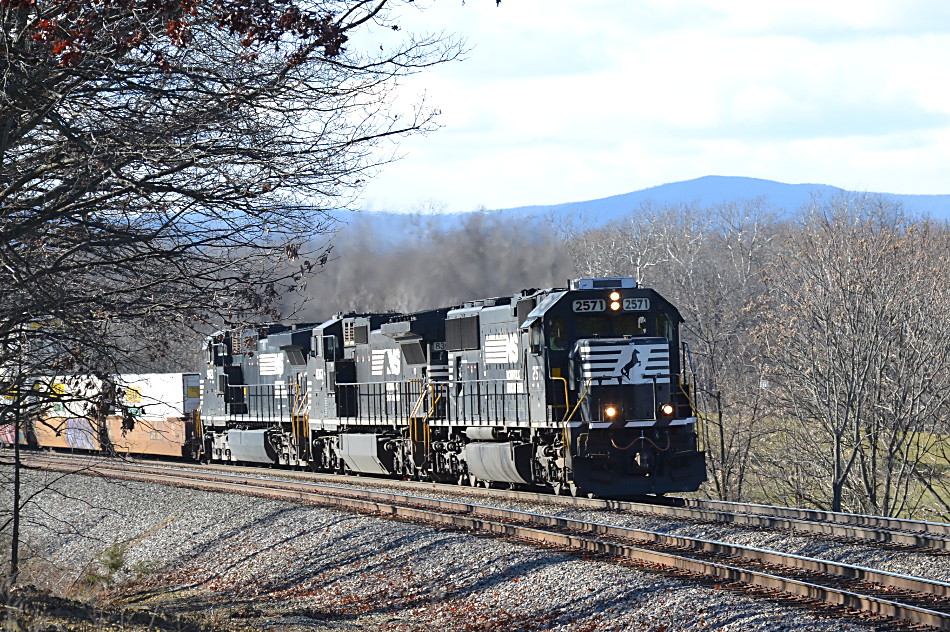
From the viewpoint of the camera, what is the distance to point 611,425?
16125 millimetres

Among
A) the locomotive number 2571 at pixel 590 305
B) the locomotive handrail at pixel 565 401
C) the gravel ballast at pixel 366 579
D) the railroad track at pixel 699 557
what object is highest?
the locomotive number 2571 at pixel 590 305

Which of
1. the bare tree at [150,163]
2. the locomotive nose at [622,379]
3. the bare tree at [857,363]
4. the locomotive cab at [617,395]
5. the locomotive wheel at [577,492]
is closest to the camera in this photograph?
the bare tree at [150,163]

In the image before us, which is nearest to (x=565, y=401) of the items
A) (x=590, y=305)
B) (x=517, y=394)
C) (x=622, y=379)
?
(x=622, y=379)

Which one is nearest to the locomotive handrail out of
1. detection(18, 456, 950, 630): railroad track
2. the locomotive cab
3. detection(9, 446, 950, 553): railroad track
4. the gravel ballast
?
the locomotive cab

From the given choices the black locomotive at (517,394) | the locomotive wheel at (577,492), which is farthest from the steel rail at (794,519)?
the black locomotive at (517,394)

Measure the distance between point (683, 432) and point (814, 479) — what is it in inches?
474

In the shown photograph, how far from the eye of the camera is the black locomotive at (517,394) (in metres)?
16.3

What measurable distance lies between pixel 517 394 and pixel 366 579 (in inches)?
226

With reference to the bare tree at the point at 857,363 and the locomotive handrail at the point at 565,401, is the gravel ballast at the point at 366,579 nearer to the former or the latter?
the locomotive handrail at the point at 565,401

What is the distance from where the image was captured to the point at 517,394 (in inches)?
695

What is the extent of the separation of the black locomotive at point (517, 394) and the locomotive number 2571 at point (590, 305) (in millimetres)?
23

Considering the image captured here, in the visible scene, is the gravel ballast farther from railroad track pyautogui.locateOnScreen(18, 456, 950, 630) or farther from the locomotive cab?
the locomotive cab

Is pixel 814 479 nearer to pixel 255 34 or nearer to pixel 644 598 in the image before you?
pixel 644 598

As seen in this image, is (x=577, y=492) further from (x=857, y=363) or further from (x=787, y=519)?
(x=857, y=363)
